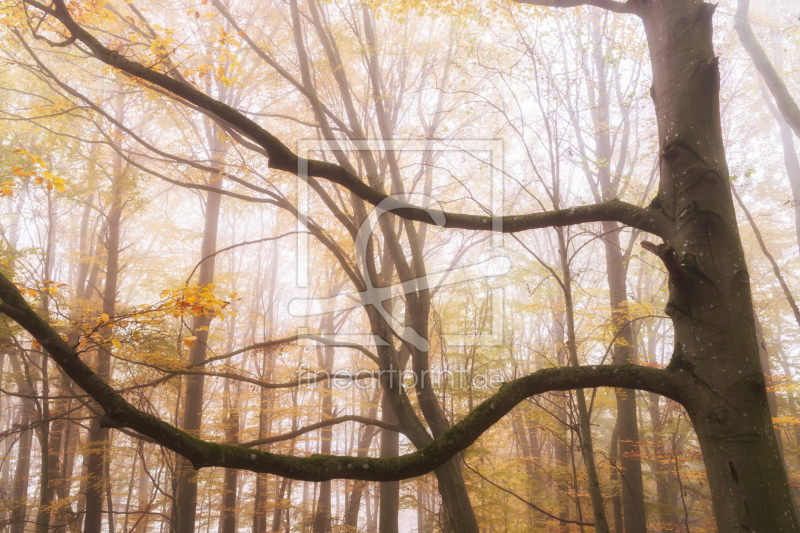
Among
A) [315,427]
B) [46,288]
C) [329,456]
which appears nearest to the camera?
[329,456]

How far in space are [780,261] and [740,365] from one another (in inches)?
753

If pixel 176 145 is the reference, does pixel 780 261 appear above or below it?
below

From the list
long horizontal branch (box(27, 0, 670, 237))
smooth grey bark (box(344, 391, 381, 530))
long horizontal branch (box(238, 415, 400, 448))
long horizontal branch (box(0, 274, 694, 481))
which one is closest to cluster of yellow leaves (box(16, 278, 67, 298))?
long horizontal branch (box(238, 415, 400, 448))

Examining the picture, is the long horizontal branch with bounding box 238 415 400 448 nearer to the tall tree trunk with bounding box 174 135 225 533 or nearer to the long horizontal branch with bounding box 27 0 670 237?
the tall tree trunk with bounding box 174 135 225 533

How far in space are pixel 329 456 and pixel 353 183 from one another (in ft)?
3.35

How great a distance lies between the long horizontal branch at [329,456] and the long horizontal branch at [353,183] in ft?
2.06

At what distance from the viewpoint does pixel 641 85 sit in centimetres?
740

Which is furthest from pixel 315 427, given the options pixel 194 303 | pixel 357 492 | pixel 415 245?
pixel 357 492

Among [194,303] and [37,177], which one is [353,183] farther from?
[37,177]

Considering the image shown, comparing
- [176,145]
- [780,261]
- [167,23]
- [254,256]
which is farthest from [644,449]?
[254,256]

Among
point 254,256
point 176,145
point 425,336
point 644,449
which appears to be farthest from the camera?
point 254,256

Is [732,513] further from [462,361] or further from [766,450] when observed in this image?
[462,361]

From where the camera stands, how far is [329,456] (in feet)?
4.49

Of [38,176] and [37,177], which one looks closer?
[37,177]
